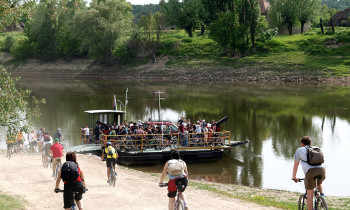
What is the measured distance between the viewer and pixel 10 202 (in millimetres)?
13219

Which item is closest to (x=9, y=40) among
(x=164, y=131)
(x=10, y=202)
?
(x=164, y=131)

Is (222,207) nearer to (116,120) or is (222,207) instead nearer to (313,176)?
(313,176)

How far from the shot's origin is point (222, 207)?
1346 cm

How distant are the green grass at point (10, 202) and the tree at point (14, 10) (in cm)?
560

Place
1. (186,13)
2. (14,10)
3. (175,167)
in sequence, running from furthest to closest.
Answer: (186,13) < (14,10) < (175,167)

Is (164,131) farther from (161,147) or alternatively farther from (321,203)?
(321,203)

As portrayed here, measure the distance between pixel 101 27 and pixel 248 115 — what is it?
5308 cm

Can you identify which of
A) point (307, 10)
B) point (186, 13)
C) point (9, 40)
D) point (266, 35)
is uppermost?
point (186, 13)

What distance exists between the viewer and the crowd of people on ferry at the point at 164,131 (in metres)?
27.2

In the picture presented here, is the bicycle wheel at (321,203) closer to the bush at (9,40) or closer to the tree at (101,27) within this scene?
the tree at (101,27)

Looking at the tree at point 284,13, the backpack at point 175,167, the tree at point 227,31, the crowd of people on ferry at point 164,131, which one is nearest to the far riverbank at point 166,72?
the tree at point 227,31

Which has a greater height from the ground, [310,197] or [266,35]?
[266,35]

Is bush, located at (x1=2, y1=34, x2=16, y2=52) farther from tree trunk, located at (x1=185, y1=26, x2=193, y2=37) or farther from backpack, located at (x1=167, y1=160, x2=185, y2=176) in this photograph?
backpack, located at (x1=167, y1=160, x2=185, y2=176)

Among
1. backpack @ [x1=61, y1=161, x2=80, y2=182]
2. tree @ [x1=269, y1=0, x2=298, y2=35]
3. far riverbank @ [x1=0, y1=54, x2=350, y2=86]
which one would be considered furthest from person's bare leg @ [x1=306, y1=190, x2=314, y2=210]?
tree @ [x1=269, y1=0, x2=298, y2=35]
